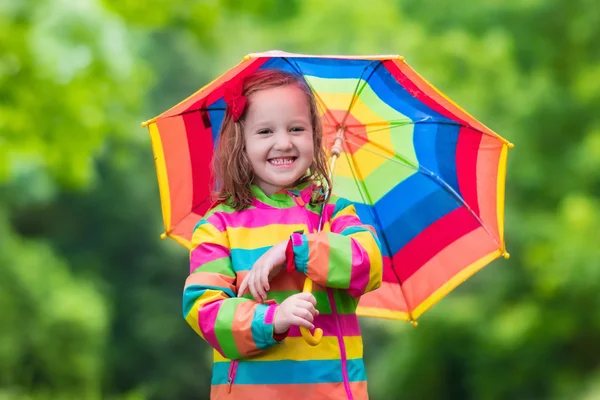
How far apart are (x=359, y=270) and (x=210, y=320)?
37 centimetres

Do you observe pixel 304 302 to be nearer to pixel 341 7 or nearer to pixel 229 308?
pixel 229 308

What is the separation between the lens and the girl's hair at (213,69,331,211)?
2.84 metres

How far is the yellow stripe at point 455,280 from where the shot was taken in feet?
11.2

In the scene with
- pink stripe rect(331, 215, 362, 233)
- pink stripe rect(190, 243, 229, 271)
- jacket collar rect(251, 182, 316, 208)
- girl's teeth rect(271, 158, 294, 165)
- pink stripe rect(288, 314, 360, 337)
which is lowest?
pink stripe rect(288, 314, 360, 337)

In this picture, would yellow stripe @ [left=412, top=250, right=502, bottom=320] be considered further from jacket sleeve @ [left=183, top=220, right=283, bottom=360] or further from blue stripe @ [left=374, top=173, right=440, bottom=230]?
jacket sleeve @ [left=183, top=220, right=283, bottom=360]

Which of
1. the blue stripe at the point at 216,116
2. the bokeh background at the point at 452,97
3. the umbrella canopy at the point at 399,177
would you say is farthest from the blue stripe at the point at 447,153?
the bokeh background at the point at 452,97

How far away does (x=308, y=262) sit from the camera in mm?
2572

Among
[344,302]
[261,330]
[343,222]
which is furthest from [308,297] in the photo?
[343,222]

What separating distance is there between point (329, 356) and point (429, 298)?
909 mm

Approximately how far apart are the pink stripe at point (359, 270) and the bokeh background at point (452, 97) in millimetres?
5874

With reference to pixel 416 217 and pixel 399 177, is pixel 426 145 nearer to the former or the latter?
pixel 399 177

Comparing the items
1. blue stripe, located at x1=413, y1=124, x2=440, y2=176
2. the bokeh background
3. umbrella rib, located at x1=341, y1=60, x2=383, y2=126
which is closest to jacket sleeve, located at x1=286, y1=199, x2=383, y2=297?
umbrella rib, located at x1=341, y1=60, x2=383, y2=126

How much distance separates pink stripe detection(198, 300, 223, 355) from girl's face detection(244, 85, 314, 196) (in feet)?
1.27

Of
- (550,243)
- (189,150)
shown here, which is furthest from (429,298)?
(550,243)
